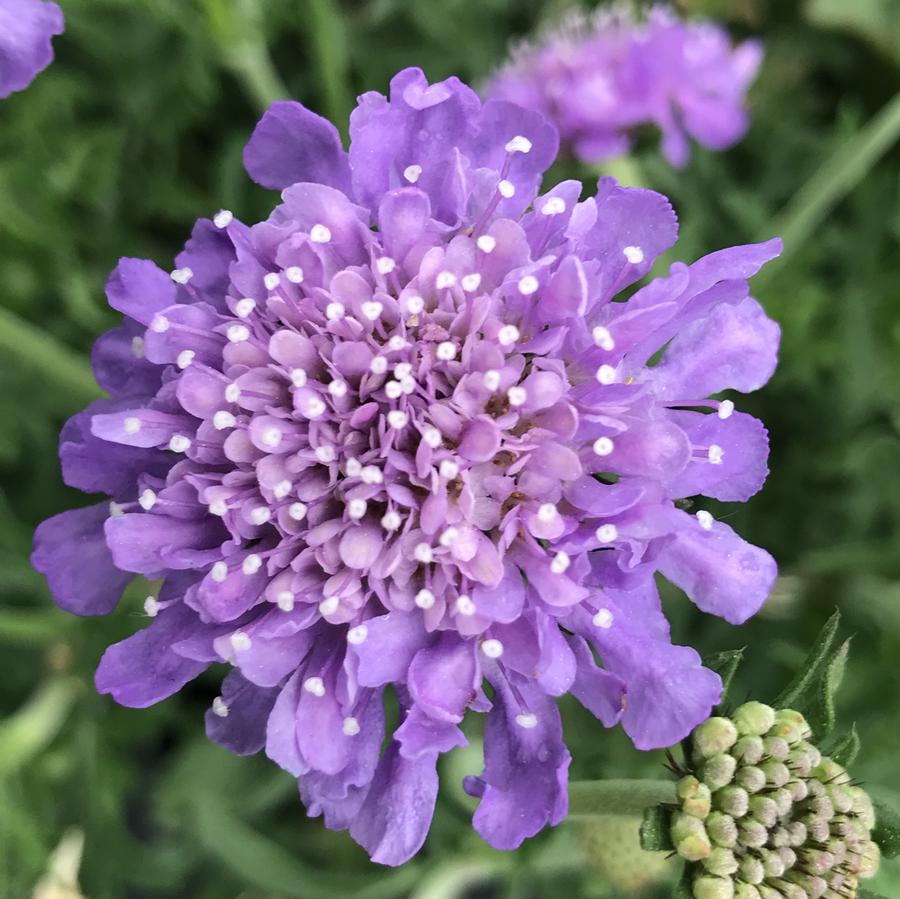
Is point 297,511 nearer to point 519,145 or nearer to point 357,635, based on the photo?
point 357,635

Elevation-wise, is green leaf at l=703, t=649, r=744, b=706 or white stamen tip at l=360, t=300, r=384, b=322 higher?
white stamen tip at l=360, t=300, r=384, b=322

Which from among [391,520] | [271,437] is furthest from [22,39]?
[391,520]

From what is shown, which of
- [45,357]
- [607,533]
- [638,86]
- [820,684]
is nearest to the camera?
[607,533]

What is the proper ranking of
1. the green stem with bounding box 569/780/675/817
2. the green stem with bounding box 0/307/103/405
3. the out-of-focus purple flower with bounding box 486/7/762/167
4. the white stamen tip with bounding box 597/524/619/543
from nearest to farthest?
the white stamen tip with bounding box 597/524/619/543
the green stem with bounding box 569/780/675/817
the green stem with bounding box 0/307/103/405
the out-of-focus purple flower with bounding box 486/7/762/167

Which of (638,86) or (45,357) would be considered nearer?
(45,357)

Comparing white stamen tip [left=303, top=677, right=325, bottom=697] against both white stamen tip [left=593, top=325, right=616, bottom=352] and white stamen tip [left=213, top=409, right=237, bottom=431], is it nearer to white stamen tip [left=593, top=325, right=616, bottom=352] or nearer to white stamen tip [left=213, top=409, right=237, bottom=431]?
white stamen tip [left=213, top=409, right=237, bottom=431]

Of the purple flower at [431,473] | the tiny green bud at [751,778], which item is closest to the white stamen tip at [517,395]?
the purple flower at [431,473]

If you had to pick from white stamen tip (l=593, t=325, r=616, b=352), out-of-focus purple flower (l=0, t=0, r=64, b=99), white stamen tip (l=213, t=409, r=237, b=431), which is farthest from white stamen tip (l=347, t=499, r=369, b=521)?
out-of-focus purple flower (l=0, t=0, r=64, b=99)
